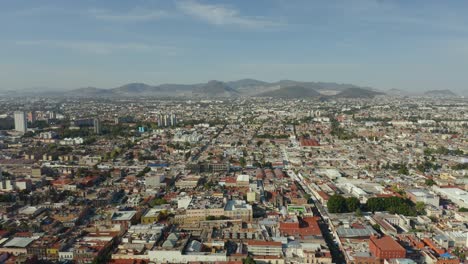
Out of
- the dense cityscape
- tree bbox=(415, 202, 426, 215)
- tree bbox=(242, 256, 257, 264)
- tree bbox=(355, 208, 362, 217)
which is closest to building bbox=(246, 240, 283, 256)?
the dense cityscape

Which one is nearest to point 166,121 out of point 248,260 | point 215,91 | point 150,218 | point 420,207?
point 150,218

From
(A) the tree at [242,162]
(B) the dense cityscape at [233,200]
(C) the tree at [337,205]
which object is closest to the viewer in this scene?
(B) the dense cityscape at [233,200]

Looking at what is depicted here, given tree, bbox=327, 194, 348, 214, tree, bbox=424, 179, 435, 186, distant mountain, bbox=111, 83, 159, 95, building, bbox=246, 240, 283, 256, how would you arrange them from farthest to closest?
distant mountain, bbox=111, 83, 159, 95 < tree, bbox=424, 179, 435, 186 < tree, bbox=327, 194, 348, 214 < building, bbox=246, 240, 283, 256

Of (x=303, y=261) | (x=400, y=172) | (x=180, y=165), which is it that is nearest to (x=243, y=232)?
(x=303, y=261)

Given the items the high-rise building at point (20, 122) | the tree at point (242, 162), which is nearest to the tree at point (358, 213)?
the tree at point (242, 162)

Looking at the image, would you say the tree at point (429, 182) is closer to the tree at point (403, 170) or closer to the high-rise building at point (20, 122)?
the tree at point (403, 170)

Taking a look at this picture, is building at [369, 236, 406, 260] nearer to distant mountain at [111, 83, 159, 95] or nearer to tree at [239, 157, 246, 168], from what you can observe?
tree at [239, 157, 246, 168]
